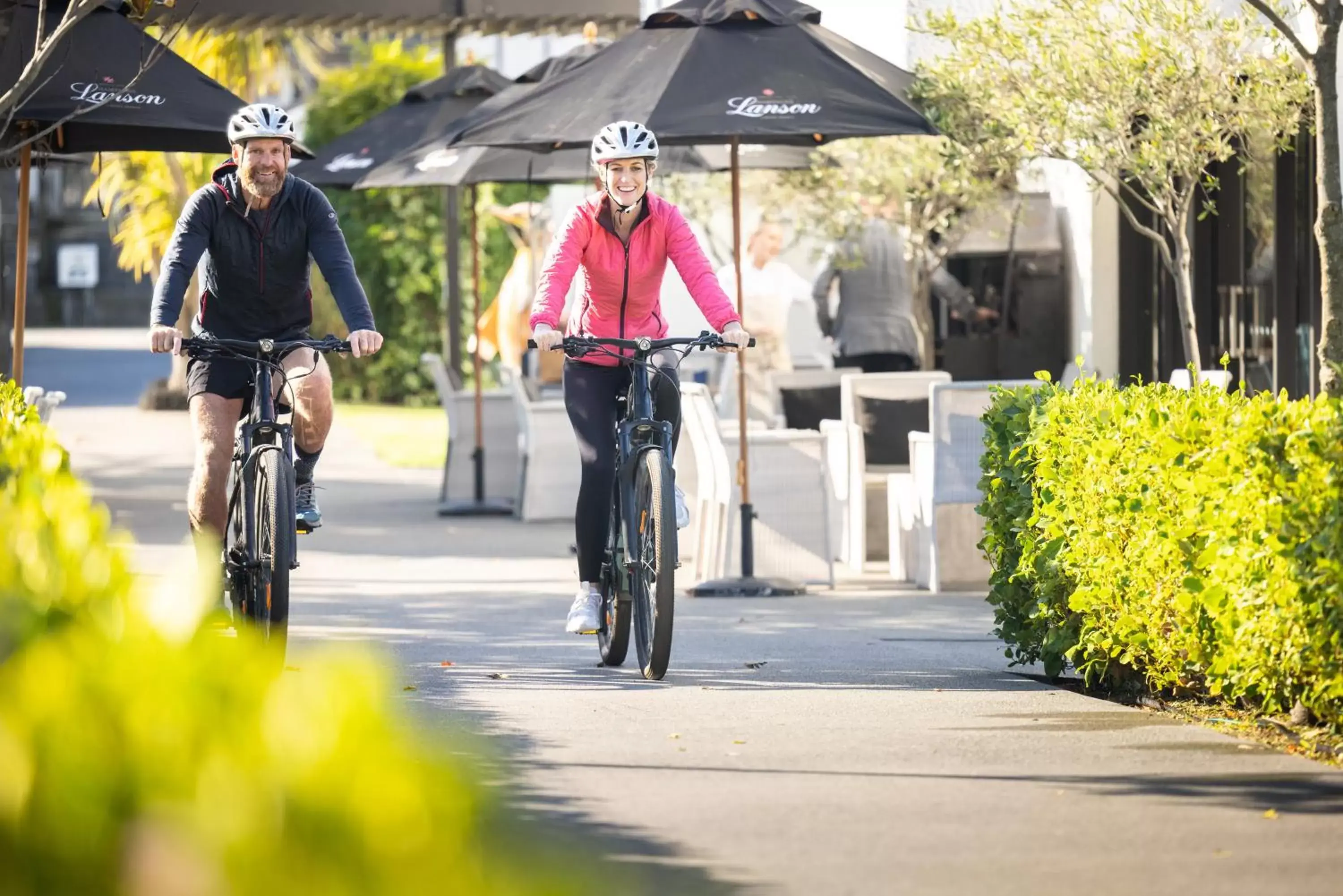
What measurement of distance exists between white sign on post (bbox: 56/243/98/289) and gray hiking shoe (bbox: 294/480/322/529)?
164ft

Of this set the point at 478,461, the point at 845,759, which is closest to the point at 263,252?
the point at 845,759

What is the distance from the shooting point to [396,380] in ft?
100

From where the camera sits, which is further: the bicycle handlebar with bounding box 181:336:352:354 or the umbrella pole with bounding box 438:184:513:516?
the umbrella pole with bounding box 438:184:513:516

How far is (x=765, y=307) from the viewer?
52.5ft

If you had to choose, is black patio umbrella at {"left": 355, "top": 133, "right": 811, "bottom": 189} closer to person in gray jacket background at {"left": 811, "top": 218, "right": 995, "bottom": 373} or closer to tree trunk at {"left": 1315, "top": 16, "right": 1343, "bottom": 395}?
person in gray jacket background at {"left": 811, "top": 218, "right": 995, "bottom": 373}

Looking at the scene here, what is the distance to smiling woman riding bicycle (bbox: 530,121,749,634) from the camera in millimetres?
7945

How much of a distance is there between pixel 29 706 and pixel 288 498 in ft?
17.4

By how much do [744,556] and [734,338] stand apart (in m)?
3.62

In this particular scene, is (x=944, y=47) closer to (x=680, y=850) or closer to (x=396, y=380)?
(x=680, y=850)

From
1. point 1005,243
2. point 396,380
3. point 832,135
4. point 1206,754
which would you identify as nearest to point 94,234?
point 396,380

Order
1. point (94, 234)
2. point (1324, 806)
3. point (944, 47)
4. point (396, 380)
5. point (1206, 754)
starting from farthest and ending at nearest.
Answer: point (94, 234)
point (396, 380)
point (944, 47)
point (1206, 754)
point (1324, 806)

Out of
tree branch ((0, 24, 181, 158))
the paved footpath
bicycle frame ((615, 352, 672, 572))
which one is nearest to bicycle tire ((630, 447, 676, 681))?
bicycle frame ((615, 352, 672, 572))

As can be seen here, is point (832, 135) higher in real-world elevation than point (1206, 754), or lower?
higher

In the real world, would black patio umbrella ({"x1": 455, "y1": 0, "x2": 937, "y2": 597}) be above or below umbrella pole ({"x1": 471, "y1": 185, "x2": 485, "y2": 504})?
above
